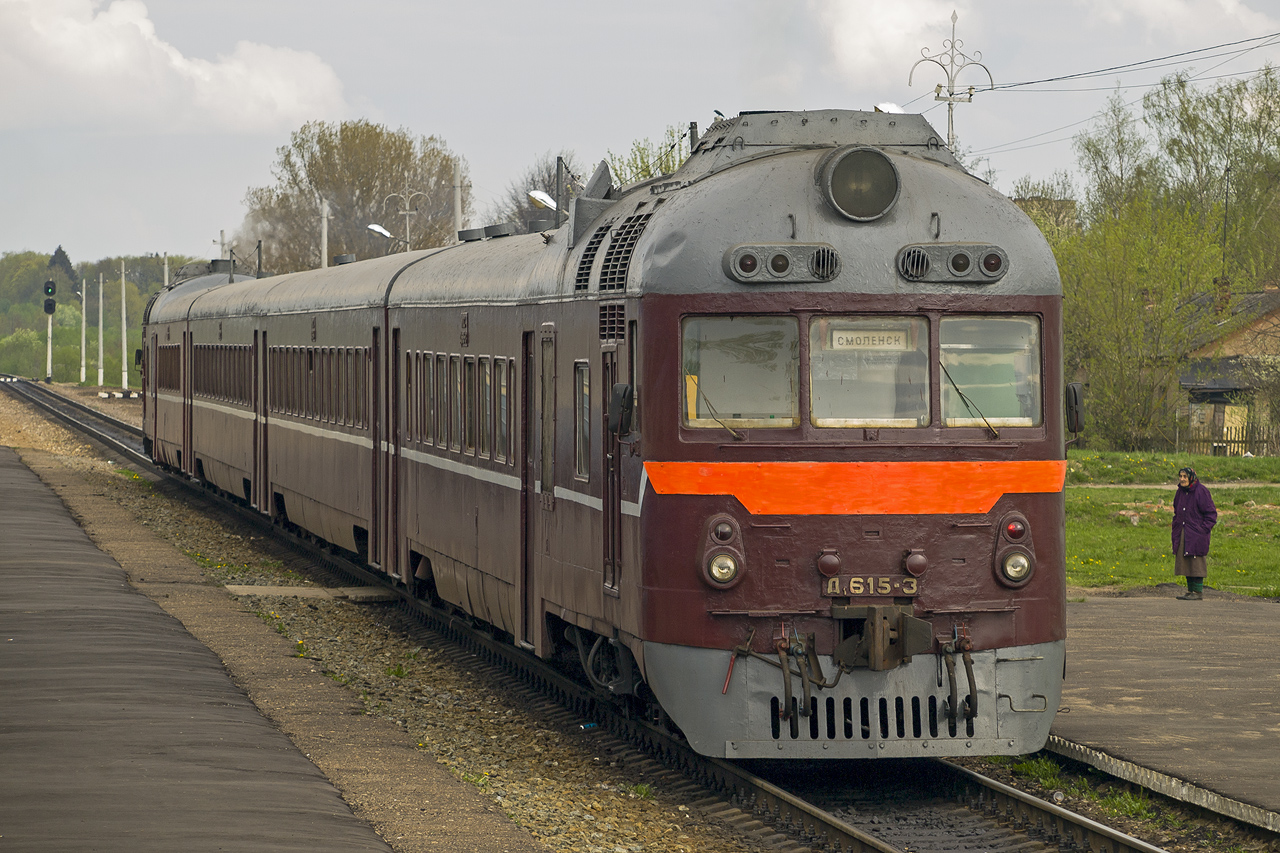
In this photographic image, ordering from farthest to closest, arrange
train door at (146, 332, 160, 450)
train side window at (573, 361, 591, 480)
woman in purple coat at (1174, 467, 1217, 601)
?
train door at (146, 332, 160, 450) < woman in purple coat at (1174, 467, 1217, 601) < train side window at (573, 361, 591, 480)

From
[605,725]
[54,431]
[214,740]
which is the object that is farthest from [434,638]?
[54,431]

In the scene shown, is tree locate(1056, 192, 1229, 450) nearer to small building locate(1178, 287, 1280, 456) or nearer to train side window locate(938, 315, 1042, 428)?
small building locate(1178, 287, 1280, 456)

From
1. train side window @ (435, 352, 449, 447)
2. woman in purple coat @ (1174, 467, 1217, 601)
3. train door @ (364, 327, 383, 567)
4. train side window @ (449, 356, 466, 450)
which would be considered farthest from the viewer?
woman in purple coat @ (1174, 467, 1217, 601)

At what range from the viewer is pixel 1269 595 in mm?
18891

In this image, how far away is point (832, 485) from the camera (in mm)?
8789

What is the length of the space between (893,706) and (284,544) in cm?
1549

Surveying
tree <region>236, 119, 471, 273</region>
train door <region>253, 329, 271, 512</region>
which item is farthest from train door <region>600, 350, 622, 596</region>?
tree <region>236, 119, 471, 273</region>

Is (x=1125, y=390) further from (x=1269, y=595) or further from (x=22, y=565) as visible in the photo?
(x=22, y=565)

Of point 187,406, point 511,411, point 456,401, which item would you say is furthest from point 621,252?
point 187,406

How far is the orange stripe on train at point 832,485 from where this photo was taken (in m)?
8.77

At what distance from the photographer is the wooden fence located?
1705 inches

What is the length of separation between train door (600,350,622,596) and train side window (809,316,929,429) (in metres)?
1.19

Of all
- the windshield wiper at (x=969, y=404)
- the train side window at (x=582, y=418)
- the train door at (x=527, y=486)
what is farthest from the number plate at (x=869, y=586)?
the train door at (x=527, y=486)

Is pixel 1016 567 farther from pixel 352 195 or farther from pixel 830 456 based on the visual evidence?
pixel 352 195
